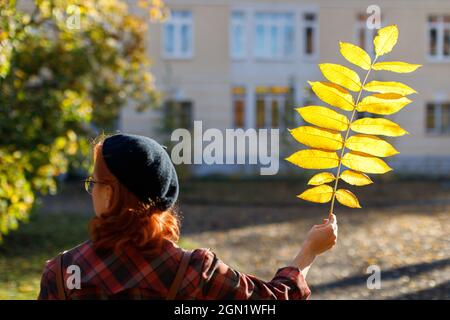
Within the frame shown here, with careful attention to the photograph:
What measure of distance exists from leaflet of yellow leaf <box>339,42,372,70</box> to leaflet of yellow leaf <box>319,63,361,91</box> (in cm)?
4

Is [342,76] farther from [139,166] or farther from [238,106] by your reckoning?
[238,106]

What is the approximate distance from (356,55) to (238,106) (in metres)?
23.9

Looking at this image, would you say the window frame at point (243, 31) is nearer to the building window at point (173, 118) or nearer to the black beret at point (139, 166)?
the building window at point (173, 118)

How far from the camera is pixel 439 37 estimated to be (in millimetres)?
26312

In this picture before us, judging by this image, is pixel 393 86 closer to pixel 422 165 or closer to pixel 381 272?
pixel 381 272

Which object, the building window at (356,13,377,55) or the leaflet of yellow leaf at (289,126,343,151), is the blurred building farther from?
the leaflet of yellow leaf at (289,126,343,151)

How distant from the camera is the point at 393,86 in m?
2.51

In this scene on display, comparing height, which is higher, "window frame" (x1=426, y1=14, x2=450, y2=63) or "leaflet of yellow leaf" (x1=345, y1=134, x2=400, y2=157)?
"window frame" (x1=426, y1=14, x2=450, y2=63)

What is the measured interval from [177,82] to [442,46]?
999 centimetres

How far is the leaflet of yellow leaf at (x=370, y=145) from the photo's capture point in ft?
8.16

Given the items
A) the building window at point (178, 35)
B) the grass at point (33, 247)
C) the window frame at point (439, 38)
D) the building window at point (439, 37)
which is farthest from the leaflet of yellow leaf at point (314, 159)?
the building window at point (439, 37)

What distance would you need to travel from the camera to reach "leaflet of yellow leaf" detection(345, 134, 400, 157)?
2.49m

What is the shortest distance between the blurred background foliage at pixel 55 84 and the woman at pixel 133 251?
4.44 meters

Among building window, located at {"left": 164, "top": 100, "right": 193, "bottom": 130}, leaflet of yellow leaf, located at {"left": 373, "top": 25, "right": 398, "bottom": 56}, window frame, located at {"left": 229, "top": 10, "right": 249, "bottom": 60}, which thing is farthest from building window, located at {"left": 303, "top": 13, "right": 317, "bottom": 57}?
leaflet of yellow leaf, located at {"left": 373, "top": 25, "right": 398, "bottom": 56}
